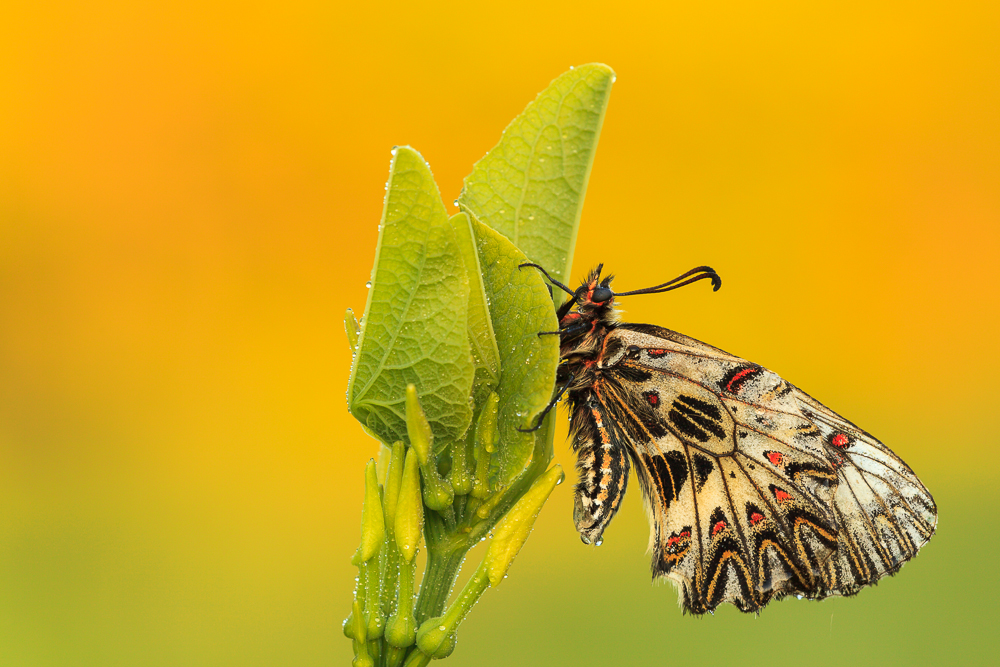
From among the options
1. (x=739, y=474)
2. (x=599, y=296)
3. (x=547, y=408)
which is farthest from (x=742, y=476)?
(x=547, y=408)

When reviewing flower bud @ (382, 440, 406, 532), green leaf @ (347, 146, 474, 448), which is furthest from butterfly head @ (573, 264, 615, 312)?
flower bud @ (382, 440, 406, 532)

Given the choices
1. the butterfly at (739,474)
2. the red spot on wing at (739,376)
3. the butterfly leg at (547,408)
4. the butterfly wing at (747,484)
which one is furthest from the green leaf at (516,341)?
the red spot on wing at (739,376)

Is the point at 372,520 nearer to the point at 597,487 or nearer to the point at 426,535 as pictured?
the point at 426,535

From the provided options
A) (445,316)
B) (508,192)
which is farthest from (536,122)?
(445,316)

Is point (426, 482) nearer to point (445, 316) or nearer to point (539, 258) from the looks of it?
point (445, 316)

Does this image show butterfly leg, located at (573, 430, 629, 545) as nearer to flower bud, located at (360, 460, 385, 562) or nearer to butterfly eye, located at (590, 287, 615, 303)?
butterfly eye, located at (590, 287, 615, 303)

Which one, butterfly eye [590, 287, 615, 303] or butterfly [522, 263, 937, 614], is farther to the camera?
butterfly [522, 263, 937, 614]
